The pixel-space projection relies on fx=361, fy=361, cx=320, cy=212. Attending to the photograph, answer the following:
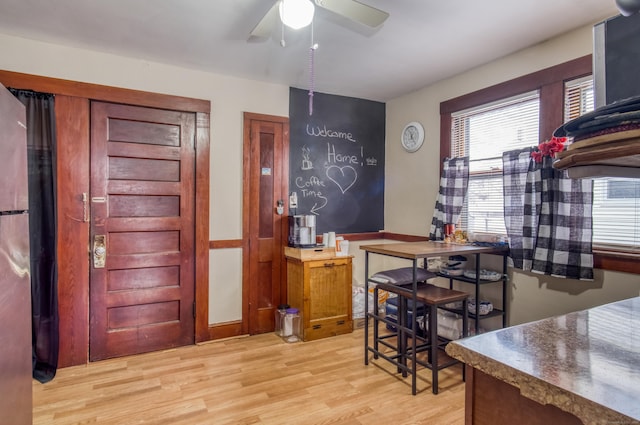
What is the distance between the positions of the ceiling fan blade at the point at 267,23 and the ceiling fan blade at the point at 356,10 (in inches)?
10.9

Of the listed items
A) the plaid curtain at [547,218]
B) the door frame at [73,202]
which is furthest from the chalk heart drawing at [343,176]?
the door frame at [73,202]

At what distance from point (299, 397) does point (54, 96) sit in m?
2.85

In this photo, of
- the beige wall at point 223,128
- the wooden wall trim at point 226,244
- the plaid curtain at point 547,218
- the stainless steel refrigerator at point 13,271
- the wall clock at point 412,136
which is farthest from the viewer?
the wall clock at point 412,136

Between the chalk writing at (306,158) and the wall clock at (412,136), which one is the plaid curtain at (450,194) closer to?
the wall clock at (412,136)

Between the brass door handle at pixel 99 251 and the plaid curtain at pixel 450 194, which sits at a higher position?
the plaid curtain at pixel 450 194

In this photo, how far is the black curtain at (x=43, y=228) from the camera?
2650 mm

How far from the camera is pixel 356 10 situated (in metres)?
1.87

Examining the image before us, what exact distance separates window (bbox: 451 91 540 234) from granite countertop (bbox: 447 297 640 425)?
2280 millimetres

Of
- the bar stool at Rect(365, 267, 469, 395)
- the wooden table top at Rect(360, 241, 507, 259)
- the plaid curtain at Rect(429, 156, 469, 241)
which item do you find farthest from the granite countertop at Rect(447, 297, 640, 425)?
the plaid curtain at Rect(429, 156, 469, 241)

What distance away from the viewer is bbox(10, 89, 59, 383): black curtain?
2.65m

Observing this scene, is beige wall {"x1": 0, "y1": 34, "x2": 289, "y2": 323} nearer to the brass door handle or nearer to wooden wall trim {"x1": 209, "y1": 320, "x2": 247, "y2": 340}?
wooden wall trim {"x1": 209, "y1": 320, "x2": 247, "y2": 340}

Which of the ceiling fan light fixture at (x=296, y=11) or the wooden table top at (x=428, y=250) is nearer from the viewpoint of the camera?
the ceiling fan light fixture at (x=296, y=11)

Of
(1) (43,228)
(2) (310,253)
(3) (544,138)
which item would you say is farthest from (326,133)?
(1) (43,228)

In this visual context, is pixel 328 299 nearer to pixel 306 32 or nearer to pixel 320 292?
pixel 320 292
